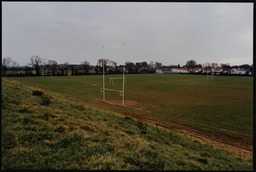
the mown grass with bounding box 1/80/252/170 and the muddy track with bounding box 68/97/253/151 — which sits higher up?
the mown grass with bounding box 1/80/252/170

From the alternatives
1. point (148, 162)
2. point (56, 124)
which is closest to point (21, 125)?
point (56, 124)

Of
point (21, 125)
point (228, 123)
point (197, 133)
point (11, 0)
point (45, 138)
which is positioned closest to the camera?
point (11, 0)

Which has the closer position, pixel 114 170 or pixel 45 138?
pixel 114 170

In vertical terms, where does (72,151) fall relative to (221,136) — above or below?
above

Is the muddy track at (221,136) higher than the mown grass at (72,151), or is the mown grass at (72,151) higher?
the mown grass at (72,151)

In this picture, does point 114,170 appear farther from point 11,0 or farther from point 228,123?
point 228,123

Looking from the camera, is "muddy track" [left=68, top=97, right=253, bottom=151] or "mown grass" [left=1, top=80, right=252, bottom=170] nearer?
"mown grass" [left=1, top=80, right=252, bottom=170]

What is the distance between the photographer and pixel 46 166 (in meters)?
3.11

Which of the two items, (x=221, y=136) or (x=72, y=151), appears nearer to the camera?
(x=72, y=151)

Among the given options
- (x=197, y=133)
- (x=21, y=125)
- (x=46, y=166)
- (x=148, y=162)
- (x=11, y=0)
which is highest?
(x=11, y=0)

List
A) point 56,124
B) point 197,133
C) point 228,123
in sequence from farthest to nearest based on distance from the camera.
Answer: point 228,123
point 197,133
point 56,124

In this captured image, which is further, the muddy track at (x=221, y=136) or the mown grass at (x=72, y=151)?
the muddy track at (x=221, y=136)

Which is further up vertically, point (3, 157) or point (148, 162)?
point (3, 157)

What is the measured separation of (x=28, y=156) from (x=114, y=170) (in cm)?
189
